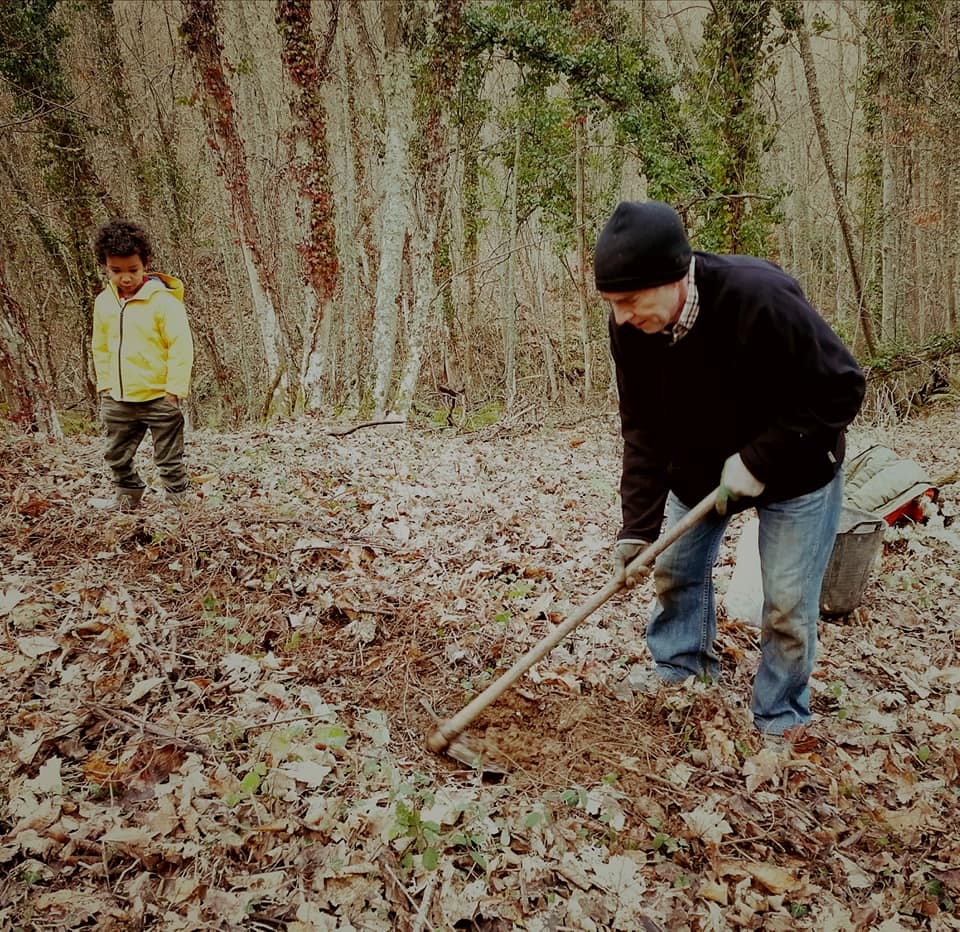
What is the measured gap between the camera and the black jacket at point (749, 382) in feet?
7.32

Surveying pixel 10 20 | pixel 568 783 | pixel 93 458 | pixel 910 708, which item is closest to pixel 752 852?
pixel 568 783

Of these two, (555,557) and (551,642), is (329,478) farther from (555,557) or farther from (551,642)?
(551,642)

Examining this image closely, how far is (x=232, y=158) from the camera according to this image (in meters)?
9.91

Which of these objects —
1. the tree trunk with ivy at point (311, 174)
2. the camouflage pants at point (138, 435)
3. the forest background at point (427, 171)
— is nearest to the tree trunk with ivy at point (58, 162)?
the forest background at point (427, 171)

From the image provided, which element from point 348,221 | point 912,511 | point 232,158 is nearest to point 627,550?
point 912,511

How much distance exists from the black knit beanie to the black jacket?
248 mm

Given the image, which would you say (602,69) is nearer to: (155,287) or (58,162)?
(155,287)

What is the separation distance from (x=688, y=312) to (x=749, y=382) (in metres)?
0.35

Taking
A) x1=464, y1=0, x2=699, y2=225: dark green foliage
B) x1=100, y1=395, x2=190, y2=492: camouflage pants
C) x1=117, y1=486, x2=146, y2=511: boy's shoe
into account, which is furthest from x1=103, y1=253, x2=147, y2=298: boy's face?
x1=464, y1=0, x2=699, y2=225: dark green foliage

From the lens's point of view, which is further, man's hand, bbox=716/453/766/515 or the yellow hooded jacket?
the yellow hooded jacket

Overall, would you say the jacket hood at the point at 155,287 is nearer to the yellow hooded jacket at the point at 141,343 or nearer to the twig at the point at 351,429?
the yellow hooded jacket at the point at 141,343

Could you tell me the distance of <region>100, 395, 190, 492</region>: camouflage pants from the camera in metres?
4.82

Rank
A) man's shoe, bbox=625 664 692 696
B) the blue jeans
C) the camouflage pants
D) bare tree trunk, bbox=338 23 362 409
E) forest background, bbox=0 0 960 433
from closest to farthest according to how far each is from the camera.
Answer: the blue jeans, man's shoe, bbox=625 664 692 696, the camouflage pants, forest background, bbox=0 0 960 433, bare tree trunk, bbox=338 23 362 409

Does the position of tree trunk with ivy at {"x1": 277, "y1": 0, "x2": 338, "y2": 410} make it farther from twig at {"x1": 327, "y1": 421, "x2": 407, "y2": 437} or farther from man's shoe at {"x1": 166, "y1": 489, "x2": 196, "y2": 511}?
man's shoe at {"x1": 166, "y1": 489, "x2": 196, "y2": 511}
